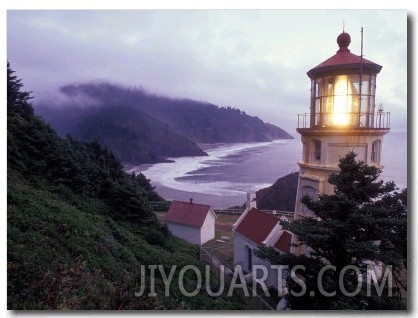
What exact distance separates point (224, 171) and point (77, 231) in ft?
5.93

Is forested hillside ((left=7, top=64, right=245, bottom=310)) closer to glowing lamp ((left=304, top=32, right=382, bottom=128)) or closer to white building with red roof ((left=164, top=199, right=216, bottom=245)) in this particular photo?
white building with red roof ((left=164, top=199, right=216, bottom=245))

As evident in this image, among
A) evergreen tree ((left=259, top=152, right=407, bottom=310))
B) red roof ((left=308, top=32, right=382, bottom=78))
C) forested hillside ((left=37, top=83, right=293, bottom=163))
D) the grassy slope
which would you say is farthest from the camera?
forested hillside ((left=37, top=83, right=293, bottom=163))

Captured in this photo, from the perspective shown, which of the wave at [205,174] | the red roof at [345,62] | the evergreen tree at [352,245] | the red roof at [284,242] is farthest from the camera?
the red roof at [284,242]

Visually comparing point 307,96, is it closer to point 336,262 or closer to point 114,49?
point 336,262

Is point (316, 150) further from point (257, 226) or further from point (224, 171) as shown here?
point (257, 226)

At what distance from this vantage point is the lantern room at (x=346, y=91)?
10.6 feet

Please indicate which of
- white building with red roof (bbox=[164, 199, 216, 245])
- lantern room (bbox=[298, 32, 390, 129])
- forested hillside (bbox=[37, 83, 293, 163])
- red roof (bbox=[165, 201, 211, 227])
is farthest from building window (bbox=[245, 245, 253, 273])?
lantern room (bbox=[298, 32, 390, 129])

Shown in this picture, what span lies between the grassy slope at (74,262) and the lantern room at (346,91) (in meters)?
2.17

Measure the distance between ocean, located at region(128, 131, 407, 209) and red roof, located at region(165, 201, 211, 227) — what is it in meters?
0.07

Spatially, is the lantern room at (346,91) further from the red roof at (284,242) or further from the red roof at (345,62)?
the red roof at (284,242)

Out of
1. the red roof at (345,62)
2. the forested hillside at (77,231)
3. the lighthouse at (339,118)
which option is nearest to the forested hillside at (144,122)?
the forested hillside at (77,231)

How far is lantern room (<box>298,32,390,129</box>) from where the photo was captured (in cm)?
322

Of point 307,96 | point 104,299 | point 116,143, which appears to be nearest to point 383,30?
point 307,96

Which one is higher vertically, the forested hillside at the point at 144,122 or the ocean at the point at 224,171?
the forested hillside at the point at 144,122
